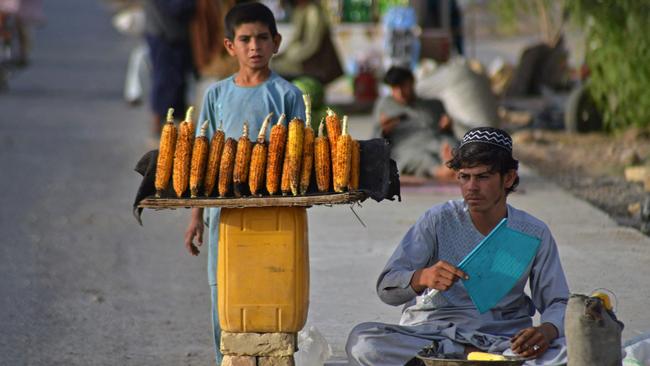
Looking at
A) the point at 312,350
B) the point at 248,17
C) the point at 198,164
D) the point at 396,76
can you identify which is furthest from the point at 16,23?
the point at 198,164

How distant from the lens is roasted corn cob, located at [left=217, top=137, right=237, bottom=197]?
5.00m

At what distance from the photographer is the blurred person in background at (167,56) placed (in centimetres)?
1462

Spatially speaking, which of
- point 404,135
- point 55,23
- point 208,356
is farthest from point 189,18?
point 55,23

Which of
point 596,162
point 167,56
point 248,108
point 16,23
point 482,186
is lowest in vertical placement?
point 596,162

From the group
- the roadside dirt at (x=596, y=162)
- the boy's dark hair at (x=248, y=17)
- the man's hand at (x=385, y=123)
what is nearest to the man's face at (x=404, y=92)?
the man's hand at (x=385, y=123)

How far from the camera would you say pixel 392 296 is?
4973mm

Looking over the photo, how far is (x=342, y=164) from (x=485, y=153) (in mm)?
513

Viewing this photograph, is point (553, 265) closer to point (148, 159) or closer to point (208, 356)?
point (148, 159)

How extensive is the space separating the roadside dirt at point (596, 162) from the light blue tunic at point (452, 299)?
429 cm

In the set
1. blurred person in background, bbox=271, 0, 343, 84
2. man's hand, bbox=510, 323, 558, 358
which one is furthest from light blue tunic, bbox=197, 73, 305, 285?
blurred person in background, bbox=271, 0, 343, 84

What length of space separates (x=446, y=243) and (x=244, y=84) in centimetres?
127

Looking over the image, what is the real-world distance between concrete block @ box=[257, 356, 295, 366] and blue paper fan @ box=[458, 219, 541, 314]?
0.80m

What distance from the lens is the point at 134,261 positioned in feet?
29.5

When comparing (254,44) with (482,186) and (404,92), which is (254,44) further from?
(404,92)
